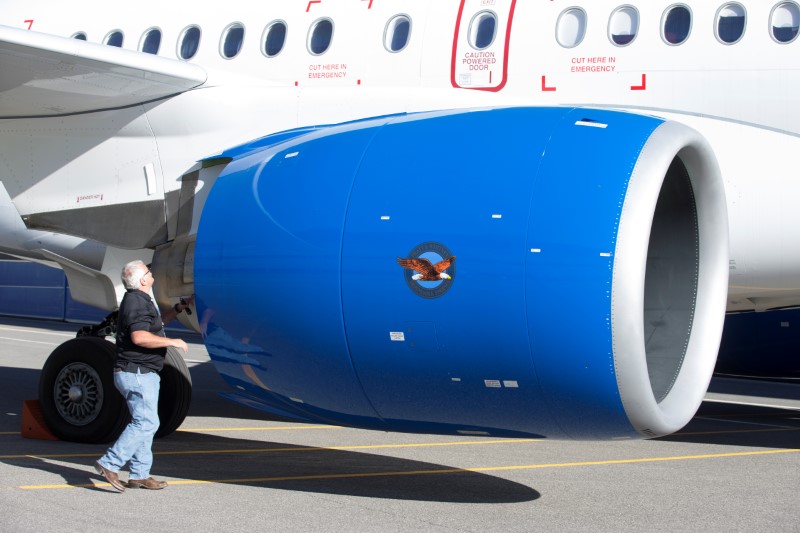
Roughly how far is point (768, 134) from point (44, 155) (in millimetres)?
6302

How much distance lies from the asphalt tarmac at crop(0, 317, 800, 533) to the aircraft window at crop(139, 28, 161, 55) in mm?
3866

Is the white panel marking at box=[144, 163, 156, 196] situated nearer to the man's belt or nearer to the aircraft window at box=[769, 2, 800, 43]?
the man's belt

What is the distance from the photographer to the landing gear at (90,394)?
9.27 metres

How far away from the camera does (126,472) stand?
8.09m

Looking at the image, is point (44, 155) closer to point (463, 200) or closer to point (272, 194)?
point (272, 194)

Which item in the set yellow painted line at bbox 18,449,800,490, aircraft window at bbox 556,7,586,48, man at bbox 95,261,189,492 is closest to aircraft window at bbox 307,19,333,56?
aircraft window at bbox 556,7,586,48

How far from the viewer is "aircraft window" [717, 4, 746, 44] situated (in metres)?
8.64

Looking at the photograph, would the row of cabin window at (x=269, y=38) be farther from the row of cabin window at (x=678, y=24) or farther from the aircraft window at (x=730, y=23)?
the aircraft window at (x=730, y=23)

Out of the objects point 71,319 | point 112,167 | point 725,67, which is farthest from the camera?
point 71,319

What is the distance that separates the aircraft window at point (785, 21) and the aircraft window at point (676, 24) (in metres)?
0.65

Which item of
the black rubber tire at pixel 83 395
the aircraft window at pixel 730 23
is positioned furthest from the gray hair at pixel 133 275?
the aircraft window at pixel 730 23

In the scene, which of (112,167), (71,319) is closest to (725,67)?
(112,167)

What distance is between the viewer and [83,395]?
945 centimetres

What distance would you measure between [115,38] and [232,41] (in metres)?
1.63
